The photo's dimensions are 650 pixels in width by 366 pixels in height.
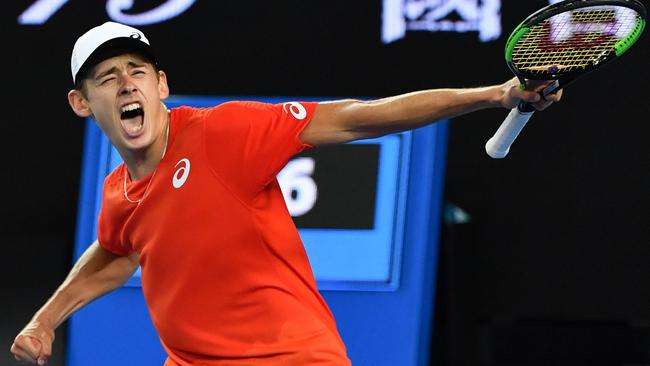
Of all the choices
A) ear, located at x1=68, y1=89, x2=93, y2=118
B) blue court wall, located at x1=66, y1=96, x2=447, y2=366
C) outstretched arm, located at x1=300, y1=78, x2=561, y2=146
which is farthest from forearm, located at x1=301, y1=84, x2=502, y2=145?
blue court wall, located at x1=66, y1=96, x2=447, y2=366

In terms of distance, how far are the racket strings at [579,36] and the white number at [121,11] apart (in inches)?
78.3

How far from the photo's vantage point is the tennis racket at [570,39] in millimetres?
2336

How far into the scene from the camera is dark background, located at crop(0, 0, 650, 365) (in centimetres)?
396

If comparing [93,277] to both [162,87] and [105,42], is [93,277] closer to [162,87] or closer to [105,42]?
[162,87]

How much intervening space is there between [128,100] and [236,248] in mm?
422

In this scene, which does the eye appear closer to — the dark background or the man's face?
the man's face

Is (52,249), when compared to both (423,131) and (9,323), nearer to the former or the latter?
(9,323)

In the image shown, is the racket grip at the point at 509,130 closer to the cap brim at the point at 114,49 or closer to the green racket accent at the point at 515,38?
the green racket accent at the point at 515,38

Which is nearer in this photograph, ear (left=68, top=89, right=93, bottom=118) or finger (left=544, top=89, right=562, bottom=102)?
finger (left=544, top=89, right=562, bottom=102)

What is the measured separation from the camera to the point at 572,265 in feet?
13.0

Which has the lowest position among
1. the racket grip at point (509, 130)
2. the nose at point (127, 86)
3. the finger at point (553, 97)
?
the racket grip at point (509, 130)

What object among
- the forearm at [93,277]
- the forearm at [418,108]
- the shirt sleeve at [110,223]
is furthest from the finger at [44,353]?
the forearm at [418,108]

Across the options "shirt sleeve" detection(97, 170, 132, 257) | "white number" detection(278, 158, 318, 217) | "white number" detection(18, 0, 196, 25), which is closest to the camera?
"shirt sleeve" detection(97, 170, 132, 257)

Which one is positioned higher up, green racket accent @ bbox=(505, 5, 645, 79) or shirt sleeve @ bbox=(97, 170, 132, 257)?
green racket accent @ bbox=(505, 5, 645, 79)
